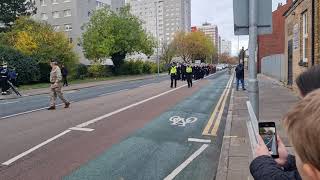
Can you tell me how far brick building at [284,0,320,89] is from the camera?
15445 mm

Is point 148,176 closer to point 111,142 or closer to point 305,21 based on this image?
point 111,142

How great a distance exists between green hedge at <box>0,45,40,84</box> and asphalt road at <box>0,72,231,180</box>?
20.9 m

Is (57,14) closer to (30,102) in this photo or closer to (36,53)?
(36,53)

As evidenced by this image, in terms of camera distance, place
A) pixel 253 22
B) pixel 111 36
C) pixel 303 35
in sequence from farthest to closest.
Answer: pixel 111 36, pixel 303 35, pixel 253 22

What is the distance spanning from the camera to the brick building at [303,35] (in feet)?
50.7

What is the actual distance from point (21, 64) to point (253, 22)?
103ft

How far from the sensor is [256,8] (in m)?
5.52

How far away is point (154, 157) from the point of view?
25.1 ft

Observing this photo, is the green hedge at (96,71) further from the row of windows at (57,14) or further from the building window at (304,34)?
the building window at (304,34)

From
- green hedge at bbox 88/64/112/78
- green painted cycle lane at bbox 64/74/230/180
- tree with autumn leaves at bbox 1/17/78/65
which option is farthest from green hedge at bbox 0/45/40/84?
green painted cycle lane at bbox 64/74/230/180

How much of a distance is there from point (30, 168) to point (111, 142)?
236cm

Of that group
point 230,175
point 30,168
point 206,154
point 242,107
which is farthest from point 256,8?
point 242,107

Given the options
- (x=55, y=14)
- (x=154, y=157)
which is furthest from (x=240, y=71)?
(x=55, y=14)

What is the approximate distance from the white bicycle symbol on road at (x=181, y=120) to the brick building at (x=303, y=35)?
3.04m
